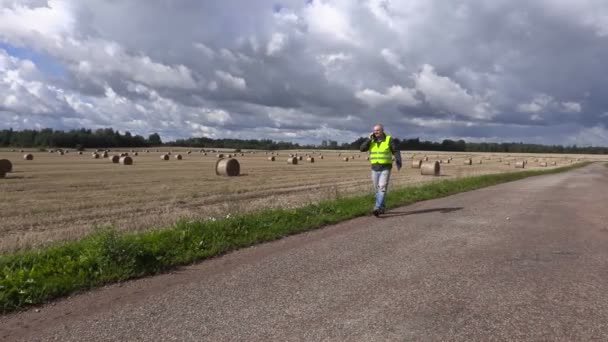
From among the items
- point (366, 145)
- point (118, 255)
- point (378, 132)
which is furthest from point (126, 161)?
point (118, 255)

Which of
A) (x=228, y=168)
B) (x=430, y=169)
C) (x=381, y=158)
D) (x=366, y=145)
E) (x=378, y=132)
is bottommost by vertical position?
(x=430, y=169)

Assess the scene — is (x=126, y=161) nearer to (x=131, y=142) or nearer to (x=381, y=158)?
(x=381, y=158)

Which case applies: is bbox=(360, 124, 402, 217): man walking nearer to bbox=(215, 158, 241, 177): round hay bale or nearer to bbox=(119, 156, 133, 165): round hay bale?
bbox=(215, 158, 241, 177): round hay bale

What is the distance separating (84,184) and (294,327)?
68.2 ft

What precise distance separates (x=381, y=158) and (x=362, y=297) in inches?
266

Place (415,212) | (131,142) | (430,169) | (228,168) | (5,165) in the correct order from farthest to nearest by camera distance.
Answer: (131,142) → (430,169) → (228,168) → (5,165) → (415,212)

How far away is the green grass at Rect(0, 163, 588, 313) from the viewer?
208 inches

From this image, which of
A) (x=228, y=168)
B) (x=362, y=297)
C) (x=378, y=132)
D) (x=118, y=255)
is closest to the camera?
(x=362, y=297)

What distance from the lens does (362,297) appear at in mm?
5172

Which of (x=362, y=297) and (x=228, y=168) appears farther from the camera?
(x=228, y=168)

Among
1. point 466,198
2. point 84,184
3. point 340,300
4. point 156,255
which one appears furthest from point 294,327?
point 84,184

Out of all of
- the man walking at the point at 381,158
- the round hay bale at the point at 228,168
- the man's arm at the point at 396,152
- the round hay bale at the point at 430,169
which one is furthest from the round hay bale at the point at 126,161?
the man's arm at the point at 396,152

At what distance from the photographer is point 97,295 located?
5324 mm

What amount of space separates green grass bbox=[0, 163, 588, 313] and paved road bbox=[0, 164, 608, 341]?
0.88 ft
